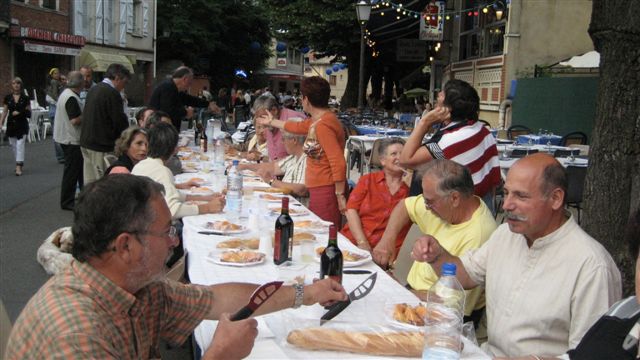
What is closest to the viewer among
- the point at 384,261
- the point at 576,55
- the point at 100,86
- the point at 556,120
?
Answer: the point at 384,261

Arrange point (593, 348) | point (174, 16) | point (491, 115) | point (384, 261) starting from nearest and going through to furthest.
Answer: point (593, 348)
point (384, 261)
point (491, 115)
point (174, 16)

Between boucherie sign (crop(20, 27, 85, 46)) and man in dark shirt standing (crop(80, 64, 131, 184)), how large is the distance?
49.7 ft

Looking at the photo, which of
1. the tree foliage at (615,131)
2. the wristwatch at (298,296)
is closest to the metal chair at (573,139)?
the tree foliage at (615,131)

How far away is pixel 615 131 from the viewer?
4.12 metres

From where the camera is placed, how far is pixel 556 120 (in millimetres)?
16312

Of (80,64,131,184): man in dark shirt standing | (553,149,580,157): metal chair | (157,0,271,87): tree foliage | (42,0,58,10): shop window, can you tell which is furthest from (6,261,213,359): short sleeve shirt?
(157,0,271,87): tree foliage

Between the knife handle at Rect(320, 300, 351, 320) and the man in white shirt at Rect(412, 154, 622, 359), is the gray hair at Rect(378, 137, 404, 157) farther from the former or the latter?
the knife handle at Rect(320, 300, 351, 320)

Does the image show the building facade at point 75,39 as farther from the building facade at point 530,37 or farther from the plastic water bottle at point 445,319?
the plastic water bottle at point 445,319

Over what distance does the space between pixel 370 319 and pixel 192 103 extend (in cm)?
709

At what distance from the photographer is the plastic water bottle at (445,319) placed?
2.11 meters

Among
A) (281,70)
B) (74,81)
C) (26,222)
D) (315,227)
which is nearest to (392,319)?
(315,227)

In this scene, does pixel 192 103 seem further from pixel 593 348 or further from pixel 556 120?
pixel 556 120

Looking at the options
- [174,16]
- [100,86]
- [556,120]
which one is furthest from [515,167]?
[174,16]

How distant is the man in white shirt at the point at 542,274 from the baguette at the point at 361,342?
1.65 feet
